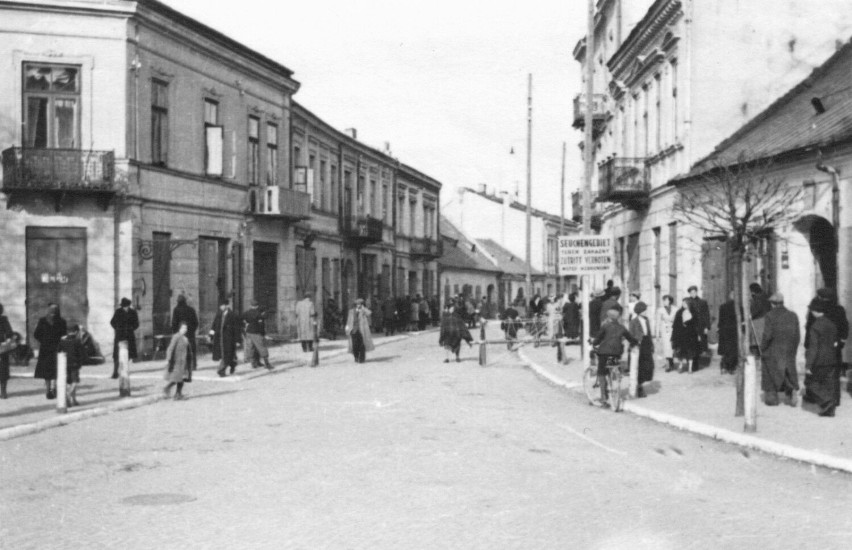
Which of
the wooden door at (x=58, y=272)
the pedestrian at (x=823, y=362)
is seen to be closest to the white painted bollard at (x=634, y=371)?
the pedestrian at (x=823, y=362)

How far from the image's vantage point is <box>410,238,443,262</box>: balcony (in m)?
55.6

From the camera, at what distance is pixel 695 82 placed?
2442 cm

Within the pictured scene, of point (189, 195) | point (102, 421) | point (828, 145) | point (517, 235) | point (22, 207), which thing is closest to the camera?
point (102, 421)

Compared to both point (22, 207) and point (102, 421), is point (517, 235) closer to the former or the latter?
point (22, 207)

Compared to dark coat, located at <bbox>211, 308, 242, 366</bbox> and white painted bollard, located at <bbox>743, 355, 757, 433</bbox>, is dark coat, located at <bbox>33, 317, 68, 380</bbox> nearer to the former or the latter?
dark coat, located at <bbox>211, 308, 242, 366</bbox>

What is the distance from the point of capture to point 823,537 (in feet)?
23.2

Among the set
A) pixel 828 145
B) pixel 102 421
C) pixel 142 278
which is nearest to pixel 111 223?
pixel 142 278

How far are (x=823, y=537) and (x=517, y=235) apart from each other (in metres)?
78.4

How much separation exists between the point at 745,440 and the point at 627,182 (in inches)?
668

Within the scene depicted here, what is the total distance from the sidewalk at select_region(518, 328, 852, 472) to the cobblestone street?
34cm

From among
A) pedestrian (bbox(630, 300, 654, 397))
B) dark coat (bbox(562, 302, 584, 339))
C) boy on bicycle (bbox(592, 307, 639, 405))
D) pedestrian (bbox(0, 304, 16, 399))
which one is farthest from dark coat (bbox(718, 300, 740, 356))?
pedestrian (bbox(0, 304, 16, 399))

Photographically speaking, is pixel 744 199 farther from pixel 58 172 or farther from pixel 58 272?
pixel 58 272

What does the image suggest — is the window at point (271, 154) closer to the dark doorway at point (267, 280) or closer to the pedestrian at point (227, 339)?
the dark doorway at point (267, 280)

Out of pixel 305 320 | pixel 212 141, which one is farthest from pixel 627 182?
pixel 212 141
